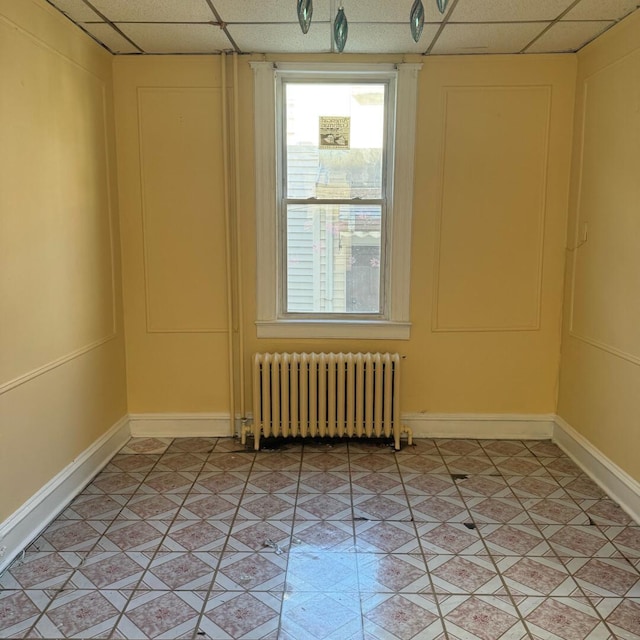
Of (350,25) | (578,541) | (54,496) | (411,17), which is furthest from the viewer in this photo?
(350,25)

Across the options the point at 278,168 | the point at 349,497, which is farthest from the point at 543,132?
the point at 349,497

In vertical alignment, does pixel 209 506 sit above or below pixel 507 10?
below

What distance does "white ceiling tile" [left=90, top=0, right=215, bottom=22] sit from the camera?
274 cm

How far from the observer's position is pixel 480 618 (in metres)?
2.07

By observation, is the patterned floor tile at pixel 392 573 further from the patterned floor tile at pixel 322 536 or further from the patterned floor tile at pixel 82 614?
the patterned floor tile at pixel 82 614

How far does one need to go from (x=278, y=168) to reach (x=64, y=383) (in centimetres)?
188

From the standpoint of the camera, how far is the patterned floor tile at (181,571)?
2254mm

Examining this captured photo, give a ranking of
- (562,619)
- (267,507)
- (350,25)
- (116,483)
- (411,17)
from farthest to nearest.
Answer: (116,483)
(350,25)
(267,507)
(562,619)
(411,17)

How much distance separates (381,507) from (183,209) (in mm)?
2254

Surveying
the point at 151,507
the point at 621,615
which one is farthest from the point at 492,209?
the point at 151,507

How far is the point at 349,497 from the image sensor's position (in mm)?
3027

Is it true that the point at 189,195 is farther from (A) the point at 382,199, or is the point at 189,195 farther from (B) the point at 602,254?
(B) the point at 602,254

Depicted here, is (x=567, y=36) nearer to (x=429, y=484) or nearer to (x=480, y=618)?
(x=429, y=484)

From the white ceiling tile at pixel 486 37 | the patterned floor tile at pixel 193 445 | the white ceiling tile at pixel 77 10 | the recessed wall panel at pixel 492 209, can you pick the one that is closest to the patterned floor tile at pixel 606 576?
the recessed wall panel at pixel 492 209
